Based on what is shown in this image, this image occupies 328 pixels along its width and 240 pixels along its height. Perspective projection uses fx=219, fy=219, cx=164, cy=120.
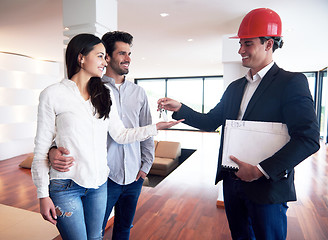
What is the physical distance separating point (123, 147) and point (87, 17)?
1.63m

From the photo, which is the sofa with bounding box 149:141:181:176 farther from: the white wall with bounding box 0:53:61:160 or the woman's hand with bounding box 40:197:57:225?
the woman's hand with bounding box 40:197:57:225

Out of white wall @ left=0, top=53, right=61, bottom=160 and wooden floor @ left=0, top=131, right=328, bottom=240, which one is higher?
white wall @ left=0, top=53, right=61, bottom=160

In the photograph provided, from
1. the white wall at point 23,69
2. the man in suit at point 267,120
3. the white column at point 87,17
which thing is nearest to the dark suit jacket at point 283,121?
the man in suit at point 267,120

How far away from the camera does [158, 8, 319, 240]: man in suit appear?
0.96 m

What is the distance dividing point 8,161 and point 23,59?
2.89 metres

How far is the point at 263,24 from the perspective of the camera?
112 cm

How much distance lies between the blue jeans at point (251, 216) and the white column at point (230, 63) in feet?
6.23

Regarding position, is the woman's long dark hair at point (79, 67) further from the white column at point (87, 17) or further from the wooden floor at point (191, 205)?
the wooden floor at point (191, 205)

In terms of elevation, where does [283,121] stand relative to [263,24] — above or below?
below

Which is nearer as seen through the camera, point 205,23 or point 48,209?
point 48,209

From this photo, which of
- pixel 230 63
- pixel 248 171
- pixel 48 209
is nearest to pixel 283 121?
pixel 248 171

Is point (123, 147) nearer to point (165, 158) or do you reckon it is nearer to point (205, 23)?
point (205, 23)

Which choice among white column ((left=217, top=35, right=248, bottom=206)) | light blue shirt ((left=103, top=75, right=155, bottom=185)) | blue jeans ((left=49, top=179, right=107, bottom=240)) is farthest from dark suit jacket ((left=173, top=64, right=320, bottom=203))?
white column ((left=217, top=35, right=248, bottom=206))

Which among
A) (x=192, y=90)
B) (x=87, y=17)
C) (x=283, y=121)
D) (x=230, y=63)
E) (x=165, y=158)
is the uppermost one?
(x=87, y=17)
